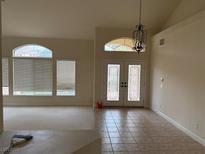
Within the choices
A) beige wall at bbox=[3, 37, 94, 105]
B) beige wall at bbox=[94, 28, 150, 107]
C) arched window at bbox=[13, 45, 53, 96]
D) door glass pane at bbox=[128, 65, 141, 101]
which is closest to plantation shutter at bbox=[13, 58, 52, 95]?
arched window at bbox=[13, 45, 53, 96]

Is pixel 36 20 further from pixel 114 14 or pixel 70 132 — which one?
pixel 70 132

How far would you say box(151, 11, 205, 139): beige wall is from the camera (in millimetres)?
4125

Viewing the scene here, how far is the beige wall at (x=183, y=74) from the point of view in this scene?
412cm

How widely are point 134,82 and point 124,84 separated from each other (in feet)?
1.39

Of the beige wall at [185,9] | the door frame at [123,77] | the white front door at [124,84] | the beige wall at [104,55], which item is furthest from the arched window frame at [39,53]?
the beige wall at [185,9]

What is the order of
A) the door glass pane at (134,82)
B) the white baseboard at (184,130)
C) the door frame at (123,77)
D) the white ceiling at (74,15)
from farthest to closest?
the door glass pane at (134,82) < the door frame at (123,77) < the white ceiling at (74,15) < the white baseboard at (184,130)

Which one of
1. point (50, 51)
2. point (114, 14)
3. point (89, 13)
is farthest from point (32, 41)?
point (114, 14)

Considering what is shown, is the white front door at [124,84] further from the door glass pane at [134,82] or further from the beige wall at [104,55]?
the beige wall at [104,55]

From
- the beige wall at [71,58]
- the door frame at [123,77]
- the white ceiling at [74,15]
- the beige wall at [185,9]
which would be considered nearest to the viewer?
the beige wall at [185,9]

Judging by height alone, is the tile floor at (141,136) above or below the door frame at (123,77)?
below

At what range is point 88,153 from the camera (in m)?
1.89

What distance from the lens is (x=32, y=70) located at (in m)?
7.85

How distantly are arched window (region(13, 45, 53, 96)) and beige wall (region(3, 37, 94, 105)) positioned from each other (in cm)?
23

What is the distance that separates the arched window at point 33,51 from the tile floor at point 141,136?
3.62 metres
